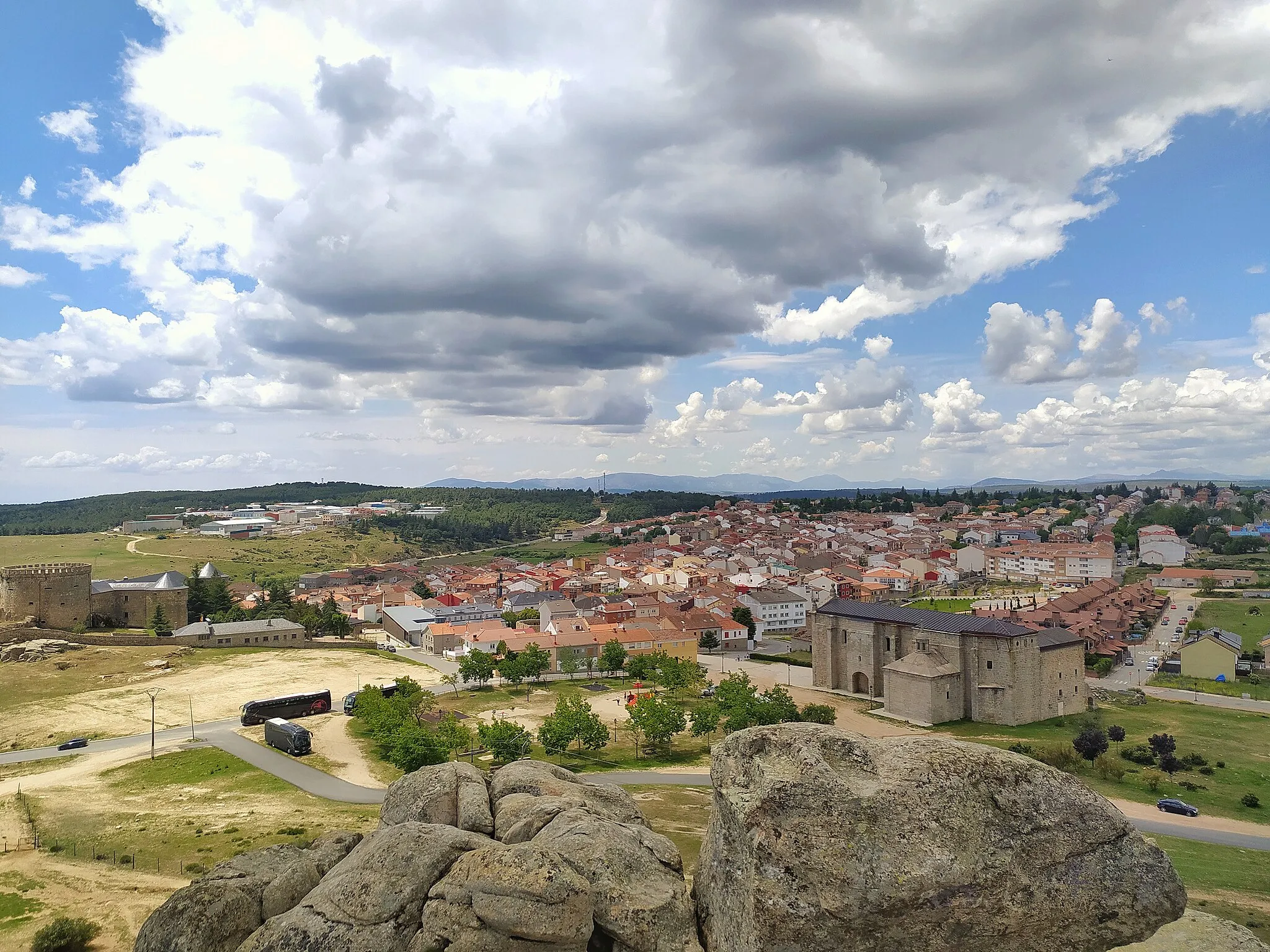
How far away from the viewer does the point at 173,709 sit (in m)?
→ 59.8

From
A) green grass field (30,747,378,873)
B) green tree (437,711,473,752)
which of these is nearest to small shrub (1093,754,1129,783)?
green tree (437,711,473,752)

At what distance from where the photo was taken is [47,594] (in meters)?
82.8

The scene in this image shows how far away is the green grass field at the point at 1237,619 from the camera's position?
88906mm

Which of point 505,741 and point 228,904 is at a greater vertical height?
point 228,904

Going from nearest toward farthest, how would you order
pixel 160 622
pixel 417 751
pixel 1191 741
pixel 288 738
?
pixel 417 751 → pixel 288 738 → pixel 1191 741 → pixel 160 622

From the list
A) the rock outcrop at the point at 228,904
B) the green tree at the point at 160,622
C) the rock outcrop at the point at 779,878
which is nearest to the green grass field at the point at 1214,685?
the rock outcrop at the point at 779,878

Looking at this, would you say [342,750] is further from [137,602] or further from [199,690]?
[137,602]

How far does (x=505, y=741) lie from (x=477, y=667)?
30.3m

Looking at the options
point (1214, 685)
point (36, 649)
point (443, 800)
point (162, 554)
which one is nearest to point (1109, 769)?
point (1214, 685)

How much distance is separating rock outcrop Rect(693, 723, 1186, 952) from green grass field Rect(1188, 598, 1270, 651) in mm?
91826

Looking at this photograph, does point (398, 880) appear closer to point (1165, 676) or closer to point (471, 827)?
point (471, 827)

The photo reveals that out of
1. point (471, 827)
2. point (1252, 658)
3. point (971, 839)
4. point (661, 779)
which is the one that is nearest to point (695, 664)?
point (661, 779)

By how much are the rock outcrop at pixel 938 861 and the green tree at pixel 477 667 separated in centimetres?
6451

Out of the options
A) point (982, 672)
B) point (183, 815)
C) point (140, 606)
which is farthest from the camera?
point (140, 606)
